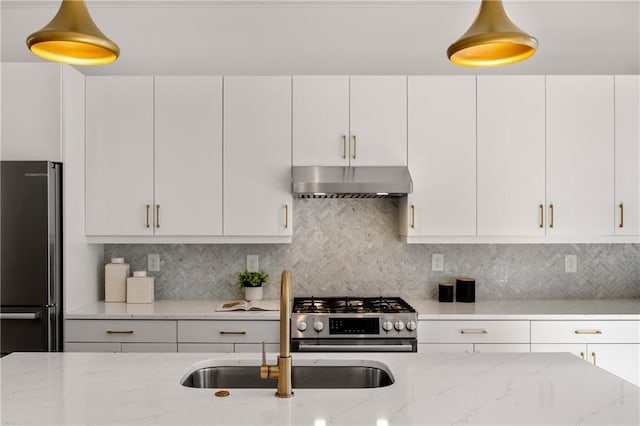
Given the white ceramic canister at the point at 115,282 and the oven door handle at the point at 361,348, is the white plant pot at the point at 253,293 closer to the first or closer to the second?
the oven door handle at the point at 361,348

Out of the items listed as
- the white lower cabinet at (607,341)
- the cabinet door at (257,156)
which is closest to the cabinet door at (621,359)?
the white lower cabinet at (607,341)

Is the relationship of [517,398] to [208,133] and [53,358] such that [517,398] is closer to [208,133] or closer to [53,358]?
[53,358]

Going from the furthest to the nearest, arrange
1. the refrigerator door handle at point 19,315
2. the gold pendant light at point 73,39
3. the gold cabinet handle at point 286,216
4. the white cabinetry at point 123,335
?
1. the gold cabinet handle at point 286,216
2. the white cabinetry at point 123,335
3. the refrigerator door handle at point 19,315
4. the gold pendant light at point 73,39

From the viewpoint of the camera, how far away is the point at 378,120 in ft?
11.7

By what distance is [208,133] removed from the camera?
3.56 meters

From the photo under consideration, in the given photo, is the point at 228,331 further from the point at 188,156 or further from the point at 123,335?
the point at 188,156

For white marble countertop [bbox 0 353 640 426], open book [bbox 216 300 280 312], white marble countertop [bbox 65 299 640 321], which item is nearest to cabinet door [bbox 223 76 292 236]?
open book [bbox 216 300 280 312]

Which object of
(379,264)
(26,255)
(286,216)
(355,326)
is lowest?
(355,326)

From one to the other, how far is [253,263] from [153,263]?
0.71 metres

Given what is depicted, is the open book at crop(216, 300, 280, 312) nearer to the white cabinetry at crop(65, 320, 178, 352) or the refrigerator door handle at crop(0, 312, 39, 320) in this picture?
the white cabinetry at crop(65, 320, 178, 352)

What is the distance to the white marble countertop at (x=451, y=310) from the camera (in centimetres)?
328

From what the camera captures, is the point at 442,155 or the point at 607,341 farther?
the point at 442,155

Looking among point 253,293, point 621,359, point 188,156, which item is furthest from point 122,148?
point 621,359

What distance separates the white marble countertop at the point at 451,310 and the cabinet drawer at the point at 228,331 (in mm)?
40
